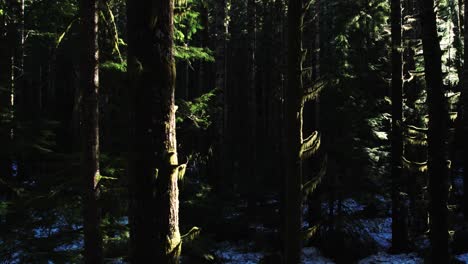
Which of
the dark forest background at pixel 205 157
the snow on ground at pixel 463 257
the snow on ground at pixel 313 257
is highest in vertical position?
the dark forest background at pixel 205 157

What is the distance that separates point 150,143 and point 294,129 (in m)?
2.19

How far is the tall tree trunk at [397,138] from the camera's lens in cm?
1459

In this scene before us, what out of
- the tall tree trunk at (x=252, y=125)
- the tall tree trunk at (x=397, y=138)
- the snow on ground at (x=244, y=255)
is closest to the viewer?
the snow on ground at (x=244, y=255)

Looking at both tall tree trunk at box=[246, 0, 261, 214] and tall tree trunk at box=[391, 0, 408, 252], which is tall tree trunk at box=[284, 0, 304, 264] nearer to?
tall tree trunk at box=[391, 0, 408, 252]

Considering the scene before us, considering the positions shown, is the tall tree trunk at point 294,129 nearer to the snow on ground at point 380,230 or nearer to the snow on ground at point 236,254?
the snow on ground at point 236,254

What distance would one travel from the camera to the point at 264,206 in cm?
1692

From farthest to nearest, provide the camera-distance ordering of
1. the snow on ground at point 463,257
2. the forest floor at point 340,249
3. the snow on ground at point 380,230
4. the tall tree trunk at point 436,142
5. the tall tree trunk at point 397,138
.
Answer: the snow on ground at point 380,230 < the tall tree trunk at point 397,138 < the forest floor at point 340,249 < the snow on ground at point 463,257 < the tall tree trunk at point 436,142

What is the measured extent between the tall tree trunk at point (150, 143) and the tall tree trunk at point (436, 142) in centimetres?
632

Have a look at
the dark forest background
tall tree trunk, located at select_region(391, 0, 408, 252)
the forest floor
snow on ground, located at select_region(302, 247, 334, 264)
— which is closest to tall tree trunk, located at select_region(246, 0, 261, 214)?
the dark forest background

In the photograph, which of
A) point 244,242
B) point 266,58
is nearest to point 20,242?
point 244,242

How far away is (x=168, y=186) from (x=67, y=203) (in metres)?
6.08

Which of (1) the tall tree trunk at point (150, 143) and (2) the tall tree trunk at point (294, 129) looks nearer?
(1) the tall tree trunk at point (150, 143)

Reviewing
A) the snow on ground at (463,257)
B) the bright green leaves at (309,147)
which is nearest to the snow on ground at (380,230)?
the snow on ground at (463,257)

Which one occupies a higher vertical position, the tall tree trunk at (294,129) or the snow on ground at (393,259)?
the tall tree trunk at (294,129)
